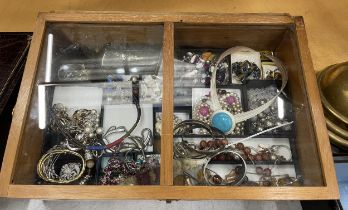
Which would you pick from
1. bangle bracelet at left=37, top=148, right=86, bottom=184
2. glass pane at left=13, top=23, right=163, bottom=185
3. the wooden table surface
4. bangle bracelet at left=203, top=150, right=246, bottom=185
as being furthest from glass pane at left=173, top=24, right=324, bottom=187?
the wooden table surface

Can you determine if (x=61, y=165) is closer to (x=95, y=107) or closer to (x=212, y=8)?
(x=95, y=107)

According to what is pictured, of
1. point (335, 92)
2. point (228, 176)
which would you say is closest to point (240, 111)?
point (228, 176)

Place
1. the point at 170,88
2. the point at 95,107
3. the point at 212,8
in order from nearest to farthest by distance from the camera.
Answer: the point at 170,88 < the point at 95,107 < the point at 212,8

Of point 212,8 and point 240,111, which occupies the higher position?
point 212,8

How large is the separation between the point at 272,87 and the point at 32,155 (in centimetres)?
85

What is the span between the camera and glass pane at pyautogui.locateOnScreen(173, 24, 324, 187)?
102 cm

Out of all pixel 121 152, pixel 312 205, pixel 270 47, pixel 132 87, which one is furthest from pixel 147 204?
pixel 270 47

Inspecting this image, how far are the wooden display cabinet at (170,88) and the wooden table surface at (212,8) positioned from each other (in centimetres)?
45

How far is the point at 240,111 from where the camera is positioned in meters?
1.16

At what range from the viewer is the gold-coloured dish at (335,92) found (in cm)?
115

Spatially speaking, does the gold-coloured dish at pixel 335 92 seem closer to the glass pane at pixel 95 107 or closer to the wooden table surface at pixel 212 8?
the wooden table surface at pixel 212 8

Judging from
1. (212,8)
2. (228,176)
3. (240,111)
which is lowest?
(228,176)

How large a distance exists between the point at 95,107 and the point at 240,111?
0.51m

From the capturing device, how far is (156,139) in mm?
1032
